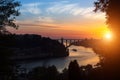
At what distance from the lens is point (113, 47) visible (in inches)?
457

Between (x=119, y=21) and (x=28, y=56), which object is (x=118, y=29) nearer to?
(x=119, y=21)

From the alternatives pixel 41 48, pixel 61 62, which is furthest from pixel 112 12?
pixel 41 48

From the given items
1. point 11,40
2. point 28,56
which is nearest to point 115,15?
point 11,40

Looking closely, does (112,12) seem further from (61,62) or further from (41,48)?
(41,48)

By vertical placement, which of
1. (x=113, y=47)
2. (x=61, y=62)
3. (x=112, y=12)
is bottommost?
(x=113, y=47)

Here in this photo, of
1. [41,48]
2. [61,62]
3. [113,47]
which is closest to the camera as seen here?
[113,47]

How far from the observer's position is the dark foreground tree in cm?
1110

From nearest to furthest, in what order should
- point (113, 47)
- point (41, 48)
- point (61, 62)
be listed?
point (113, 47) < point (61, 62) < point (41, 48)

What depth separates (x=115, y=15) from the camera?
458 inches

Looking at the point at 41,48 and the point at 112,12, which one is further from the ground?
the point at 41,48

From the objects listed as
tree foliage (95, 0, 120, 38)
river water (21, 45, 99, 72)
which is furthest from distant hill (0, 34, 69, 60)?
tree foliage (95, 0, 120, 38)

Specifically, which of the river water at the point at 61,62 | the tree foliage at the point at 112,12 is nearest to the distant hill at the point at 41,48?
the river water at the point at 61,62

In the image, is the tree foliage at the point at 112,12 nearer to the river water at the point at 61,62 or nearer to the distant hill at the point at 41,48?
the river water at the point at 61,62

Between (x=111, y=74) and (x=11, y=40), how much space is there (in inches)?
162
